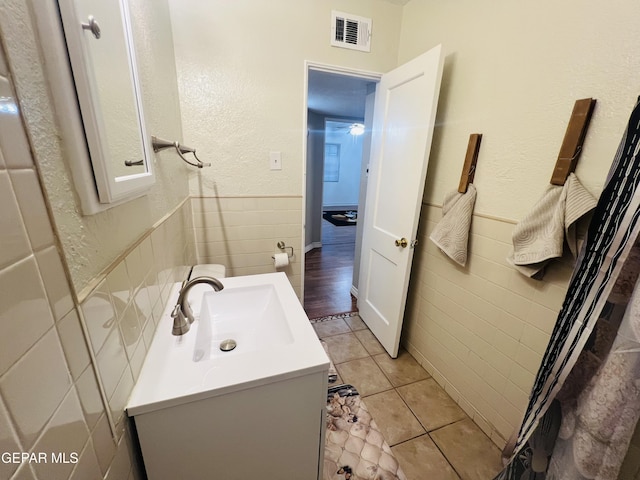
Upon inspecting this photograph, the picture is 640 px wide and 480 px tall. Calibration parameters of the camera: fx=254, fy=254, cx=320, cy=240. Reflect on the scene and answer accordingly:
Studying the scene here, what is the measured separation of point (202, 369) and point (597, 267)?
45.2 inches

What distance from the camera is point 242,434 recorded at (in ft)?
2.30

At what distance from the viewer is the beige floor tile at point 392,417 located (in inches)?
51.6

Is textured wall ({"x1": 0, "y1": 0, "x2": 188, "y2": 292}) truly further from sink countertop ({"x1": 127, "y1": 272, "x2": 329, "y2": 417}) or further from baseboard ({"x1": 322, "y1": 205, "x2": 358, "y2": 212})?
Result: baseboard ({"x1": 322, "y1": 205, "x2": 358, "y2": 212})

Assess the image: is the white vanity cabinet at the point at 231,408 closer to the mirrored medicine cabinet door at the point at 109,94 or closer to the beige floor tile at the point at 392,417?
the mirrored medicine cabinet door at the point at 109,94

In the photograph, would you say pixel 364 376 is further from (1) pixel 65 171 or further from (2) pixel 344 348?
(1) pixel 65 171

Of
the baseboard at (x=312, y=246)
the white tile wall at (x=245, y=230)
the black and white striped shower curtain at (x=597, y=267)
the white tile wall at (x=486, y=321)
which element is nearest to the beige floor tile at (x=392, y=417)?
the white tile wall at (x=486, y=321)

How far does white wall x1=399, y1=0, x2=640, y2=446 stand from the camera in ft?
2.78

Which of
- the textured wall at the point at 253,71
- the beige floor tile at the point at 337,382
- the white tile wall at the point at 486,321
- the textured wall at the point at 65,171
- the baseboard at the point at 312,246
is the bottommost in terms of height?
the beige floor tile at the point at 337,382

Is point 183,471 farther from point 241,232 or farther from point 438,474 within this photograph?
point 241,232

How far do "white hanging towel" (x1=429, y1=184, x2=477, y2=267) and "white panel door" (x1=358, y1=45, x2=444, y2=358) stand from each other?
0.16 metres

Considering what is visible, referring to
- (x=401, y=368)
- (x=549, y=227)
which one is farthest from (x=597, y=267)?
(x=401, y=368)

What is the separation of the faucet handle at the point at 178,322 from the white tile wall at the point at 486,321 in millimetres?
1331

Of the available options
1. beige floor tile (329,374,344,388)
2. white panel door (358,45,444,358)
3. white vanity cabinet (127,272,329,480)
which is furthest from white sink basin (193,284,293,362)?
white panel door (358,45,444,358)

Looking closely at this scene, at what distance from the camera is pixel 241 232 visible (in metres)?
1.87
